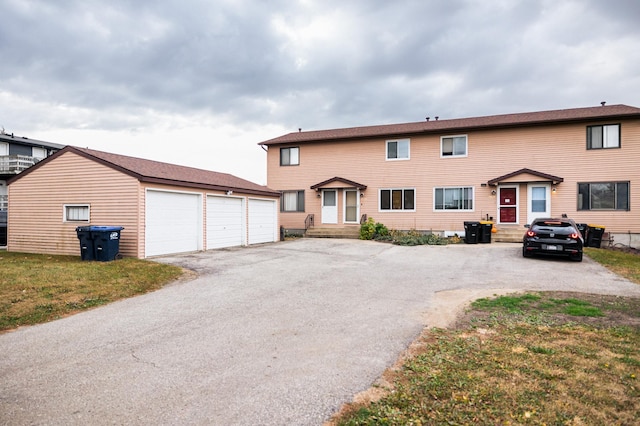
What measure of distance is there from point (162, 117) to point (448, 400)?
72.9 feet

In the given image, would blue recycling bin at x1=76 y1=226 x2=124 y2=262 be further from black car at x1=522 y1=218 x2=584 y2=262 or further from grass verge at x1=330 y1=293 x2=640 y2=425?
black car at x1=522 y1=218 x2=584 y2=262

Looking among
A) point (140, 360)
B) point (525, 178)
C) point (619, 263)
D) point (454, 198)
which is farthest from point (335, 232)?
point (140, 360)

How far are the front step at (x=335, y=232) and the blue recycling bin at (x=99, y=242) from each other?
12.5 meters

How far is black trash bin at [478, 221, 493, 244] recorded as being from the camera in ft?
61.6

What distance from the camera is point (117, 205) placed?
13562mm

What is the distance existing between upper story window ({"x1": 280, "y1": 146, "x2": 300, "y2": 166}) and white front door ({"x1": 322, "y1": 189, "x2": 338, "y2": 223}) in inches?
119

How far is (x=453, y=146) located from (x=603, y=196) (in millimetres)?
7801

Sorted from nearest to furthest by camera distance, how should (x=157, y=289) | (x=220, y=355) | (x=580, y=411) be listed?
(x=580, y=411) < (x=220, y=355) < (x=157, y=289)

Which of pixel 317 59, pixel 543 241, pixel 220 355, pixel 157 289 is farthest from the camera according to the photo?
pixel 317 59

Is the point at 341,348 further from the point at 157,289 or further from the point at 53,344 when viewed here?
the point at 157,289

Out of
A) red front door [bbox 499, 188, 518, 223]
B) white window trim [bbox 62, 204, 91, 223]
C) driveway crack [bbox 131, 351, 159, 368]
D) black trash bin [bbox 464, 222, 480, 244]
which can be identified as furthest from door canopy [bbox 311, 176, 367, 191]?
driveway crack [bbox 131, 351, 159, 368]

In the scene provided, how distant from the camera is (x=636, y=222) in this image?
60.6ft

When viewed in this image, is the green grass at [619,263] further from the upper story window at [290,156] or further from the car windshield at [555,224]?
the upper story window at [290,156]

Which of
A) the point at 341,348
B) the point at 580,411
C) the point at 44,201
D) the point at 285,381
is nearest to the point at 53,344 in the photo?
the point at 285,381
